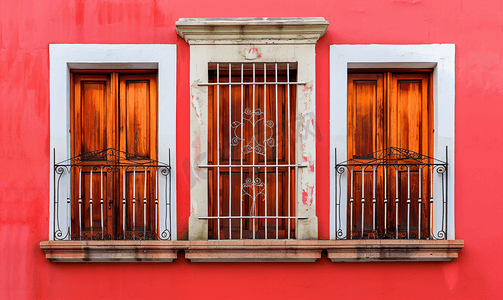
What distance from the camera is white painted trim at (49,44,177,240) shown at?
4242 mm

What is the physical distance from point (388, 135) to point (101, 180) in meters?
3.35

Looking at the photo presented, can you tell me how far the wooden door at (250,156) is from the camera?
4371 millimetres

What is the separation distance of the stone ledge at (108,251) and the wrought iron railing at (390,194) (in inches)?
81.5

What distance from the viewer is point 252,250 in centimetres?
417

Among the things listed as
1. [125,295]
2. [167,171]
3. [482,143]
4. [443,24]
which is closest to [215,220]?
[167,171]

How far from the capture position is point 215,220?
4391 mm

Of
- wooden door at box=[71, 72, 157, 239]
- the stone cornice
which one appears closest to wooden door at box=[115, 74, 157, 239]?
wooden door at box=[71, 72, 157, 239]

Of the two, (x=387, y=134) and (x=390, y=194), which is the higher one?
(x=387, y=134)

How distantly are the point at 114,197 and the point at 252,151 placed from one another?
1.71 meters

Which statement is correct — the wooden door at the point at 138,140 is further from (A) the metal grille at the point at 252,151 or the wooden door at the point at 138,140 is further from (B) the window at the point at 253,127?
(A) the metal grille at the point at 252,151

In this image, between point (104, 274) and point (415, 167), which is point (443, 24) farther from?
point (104, 274)

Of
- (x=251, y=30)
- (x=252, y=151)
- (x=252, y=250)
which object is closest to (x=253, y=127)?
(x=252, y=151)

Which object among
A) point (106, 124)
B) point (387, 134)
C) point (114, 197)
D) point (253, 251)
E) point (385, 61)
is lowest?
point (253, 251)

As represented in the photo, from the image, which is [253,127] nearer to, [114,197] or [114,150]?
[114,150]
